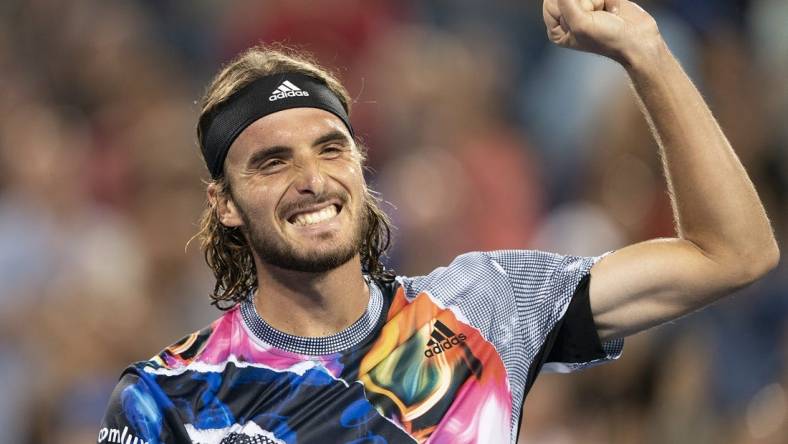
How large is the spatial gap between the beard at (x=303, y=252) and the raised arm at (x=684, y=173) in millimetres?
877

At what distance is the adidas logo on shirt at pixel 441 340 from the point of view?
3914mm

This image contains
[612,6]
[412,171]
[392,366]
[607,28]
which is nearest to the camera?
[607,28]

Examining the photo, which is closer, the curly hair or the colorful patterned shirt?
the colorful patterned shirt

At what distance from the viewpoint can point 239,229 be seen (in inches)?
176

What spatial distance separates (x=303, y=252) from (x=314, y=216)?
12cm

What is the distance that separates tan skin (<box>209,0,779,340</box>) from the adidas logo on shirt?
251mm

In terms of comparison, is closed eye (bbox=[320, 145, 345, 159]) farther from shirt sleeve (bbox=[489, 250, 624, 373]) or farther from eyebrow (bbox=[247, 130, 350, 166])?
shirt sleeve (bbox=[489, 250, 624, 373])

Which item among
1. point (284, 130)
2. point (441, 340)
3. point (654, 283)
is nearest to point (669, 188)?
point (654, 283)

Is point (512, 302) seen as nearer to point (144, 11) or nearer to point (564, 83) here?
point (564, 83)

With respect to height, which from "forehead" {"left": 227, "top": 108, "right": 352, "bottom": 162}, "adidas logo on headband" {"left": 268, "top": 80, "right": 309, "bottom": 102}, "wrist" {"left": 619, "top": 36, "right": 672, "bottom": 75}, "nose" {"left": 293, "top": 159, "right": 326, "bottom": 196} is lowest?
"nose" {"left": 293, "top": 159, "right": 326, "bottom": 196}

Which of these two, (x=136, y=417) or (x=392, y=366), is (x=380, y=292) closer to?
(x=392, y=366)

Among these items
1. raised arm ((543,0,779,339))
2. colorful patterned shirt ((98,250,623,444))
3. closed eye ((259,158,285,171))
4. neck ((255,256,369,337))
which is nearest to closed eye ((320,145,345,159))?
closed eye ((259,158,285,171))

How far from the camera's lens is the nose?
3.93 m

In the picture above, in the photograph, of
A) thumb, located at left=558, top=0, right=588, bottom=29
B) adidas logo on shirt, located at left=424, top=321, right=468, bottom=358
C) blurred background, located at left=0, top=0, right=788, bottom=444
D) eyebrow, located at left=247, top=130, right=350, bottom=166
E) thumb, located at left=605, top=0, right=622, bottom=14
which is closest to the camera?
thumb, located at left=558, top=0, right=588, bottom=29
